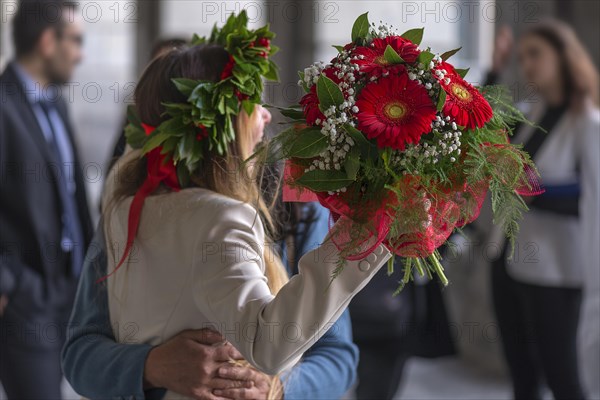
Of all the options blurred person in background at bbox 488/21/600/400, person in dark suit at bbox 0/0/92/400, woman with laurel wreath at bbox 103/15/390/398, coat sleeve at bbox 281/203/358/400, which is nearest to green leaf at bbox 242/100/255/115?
woman with laurel wreath at bbox 103/15/390/398

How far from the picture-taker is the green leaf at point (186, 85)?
4.88 feet

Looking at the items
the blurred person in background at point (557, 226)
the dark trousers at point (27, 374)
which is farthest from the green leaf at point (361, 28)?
the dark trousers at point (27, 374)

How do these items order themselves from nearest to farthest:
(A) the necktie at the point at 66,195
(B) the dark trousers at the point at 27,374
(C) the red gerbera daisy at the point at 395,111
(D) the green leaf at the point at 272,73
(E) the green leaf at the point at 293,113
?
(C) the red gerbera daisy at the point at 395,111 → (E) the green leaf at the point at 293,113 → (D) the green leaf at the point at 272,73 → (B) the dark trousers at the point at 27,374 → (A) the necktie at the point at 66,195

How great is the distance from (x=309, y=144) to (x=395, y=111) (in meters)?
0.13

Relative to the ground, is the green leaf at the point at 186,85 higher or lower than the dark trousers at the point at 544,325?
higher

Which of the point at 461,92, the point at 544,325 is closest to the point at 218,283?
the point at 461,92

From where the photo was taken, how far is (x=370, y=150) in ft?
3.82

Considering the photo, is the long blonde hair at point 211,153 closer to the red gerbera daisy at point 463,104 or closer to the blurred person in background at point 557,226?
the red gerbera daisy at point 463,104

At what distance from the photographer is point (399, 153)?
117 centimetres

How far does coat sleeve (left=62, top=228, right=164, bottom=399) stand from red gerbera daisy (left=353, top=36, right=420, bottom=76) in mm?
656

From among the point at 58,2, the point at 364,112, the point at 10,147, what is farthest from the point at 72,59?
the point at 364,112

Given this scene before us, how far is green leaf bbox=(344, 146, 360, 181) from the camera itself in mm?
1150

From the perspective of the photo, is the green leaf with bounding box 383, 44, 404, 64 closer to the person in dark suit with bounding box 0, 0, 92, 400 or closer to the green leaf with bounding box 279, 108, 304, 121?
the green leaf with bounding box 279, 108, 304, 121

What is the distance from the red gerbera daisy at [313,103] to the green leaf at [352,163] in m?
Result: 0.07
